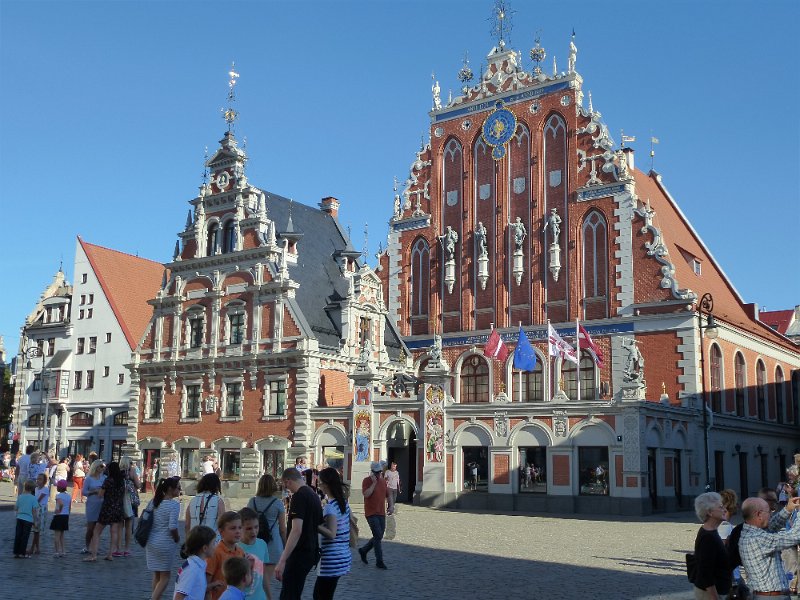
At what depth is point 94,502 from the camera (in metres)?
17.0

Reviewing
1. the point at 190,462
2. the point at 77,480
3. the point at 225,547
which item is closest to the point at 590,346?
the point at 190,462

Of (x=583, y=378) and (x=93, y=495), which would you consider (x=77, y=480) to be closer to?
(x=93, y=495)

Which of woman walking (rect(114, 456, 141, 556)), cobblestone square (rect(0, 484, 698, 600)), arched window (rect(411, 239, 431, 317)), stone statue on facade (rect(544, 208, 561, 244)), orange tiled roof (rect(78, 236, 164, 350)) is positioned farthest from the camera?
orange tiled roof (rect(78, 236, 164, 350))

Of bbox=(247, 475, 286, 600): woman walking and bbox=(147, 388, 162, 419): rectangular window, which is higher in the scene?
bbox=(147, 388, 162, 419): rectangular window

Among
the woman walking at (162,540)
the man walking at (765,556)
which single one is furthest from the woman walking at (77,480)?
the man walking at (765,556)

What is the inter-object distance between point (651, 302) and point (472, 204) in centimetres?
954

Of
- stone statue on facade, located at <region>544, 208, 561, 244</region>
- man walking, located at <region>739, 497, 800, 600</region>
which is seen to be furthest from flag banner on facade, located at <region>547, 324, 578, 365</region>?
man walking, located at <region>739, 497, 800, 600</region>

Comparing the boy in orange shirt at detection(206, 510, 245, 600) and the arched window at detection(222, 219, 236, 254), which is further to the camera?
the arched window at detection(222, 219, 236, 254)

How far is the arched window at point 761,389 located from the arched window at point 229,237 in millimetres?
24905

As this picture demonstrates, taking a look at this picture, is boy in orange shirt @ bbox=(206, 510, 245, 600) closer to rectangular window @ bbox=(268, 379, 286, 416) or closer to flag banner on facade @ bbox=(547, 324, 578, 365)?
flag banner on facade @ bbox=(547, 324, 578, 365)

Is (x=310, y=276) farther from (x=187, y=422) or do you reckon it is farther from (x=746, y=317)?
(x=746, y=317)

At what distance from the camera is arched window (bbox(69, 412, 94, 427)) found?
5275cm

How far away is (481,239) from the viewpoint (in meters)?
39.4

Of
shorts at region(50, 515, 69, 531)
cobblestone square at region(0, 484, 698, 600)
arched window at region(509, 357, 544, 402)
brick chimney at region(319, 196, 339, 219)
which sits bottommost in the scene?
cobblestone square at region(0, 484, 698, 600)
